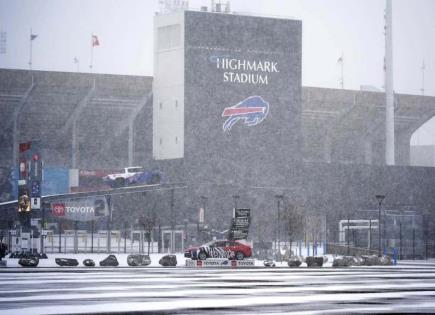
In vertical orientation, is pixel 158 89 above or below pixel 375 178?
above

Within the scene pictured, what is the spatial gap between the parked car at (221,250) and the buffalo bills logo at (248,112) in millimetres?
44146

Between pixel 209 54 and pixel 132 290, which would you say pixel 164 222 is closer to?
pixel 209 54

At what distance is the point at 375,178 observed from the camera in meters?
110

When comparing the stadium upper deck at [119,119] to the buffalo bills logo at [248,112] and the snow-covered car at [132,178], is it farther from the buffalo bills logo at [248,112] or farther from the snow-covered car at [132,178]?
the snow-covered car at [132,178]

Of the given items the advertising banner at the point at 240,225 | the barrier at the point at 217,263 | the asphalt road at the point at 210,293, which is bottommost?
the barrier at the point at 217,263

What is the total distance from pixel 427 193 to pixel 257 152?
25576mm

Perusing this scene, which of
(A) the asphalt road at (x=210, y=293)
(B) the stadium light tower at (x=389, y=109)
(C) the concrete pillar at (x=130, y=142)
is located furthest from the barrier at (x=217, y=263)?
(B) the stadium light tower at (x=389, y=109)

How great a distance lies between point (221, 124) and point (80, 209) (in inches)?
805

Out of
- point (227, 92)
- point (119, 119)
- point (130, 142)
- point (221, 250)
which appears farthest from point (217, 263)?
point (119, 119)

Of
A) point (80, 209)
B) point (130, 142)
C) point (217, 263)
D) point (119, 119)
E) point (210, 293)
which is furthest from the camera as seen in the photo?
point (119, 119)

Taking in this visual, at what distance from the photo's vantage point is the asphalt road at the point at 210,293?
22.9 metres

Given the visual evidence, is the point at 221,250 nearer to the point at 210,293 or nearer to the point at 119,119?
the point at 210,293

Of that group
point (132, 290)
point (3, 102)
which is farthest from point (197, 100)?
point (132, 290)

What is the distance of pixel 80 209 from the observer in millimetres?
90312
